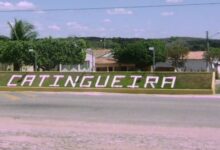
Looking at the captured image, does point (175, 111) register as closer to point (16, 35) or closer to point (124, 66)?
point (16, 35)

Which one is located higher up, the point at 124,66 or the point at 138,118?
the point at 138,118

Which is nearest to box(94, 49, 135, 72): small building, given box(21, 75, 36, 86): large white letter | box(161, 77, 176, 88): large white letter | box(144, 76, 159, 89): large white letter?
box(21, 75, 36, 86): large white letter

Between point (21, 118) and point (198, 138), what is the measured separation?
19.8 feet

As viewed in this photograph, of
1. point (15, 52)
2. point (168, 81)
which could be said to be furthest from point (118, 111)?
point (15, 52)

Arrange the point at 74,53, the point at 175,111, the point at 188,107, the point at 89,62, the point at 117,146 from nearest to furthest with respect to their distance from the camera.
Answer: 1. the point at 117,146
2. the point at 175,111
3. the point at 188,107
4. the point at 74,53
5. the point at 89,62

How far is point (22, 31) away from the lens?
7800 centimetres

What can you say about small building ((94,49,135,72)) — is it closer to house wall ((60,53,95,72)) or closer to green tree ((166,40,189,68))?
green tree ((166,40,189,68))

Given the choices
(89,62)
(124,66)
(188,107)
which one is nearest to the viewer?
(188,107)

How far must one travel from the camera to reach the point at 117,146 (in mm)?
10242

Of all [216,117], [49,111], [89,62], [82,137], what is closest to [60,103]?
[49,111]

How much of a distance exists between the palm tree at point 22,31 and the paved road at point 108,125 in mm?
54909

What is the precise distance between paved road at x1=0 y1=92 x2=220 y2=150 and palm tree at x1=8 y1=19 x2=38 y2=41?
180 ft

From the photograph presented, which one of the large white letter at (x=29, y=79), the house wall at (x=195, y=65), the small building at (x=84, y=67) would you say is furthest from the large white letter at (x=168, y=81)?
the house wall at (x=195, y=65)

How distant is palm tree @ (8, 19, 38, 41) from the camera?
7469cm
